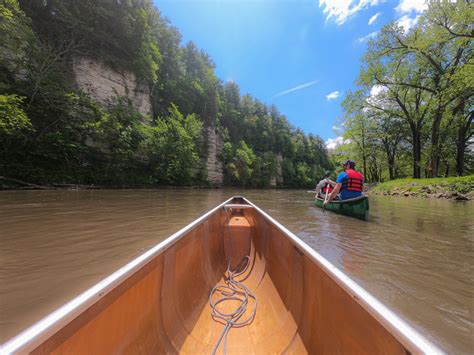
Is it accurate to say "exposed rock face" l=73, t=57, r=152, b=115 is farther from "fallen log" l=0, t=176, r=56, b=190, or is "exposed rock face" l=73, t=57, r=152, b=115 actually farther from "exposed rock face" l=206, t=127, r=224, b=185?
"exposed rock face" l=206, t=127, r=224, b=185

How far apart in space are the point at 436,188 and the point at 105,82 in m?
27.1

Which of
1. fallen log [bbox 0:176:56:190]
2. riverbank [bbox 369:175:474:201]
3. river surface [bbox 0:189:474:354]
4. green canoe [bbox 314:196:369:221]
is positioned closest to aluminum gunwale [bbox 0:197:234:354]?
river surface [bbox 0:189:474:354]

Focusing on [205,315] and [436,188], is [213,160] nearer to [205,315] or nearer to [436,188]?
[436,188]

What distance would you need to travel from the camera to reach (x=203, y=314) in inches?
84.0

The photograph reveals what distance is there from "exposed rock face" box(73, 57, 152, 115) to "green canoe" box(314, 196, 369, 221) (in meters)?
19.8

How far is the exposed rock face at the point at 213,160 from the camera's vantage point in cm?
3127

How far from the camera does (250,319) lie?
2.09m

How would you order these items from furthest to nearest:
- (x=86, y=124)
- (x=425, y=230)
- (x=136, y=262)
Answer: (x=86, y=124) → (x=425, y=230) → (x=136, y=262)

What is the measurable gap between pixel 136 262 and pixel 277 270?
1719mm

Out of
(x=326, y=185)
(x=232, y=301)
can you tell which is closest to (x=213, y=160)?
(x=326, y=185)

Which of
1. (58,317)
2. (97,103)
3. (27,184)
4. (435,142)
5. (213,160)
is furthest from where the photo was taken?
(213,160)

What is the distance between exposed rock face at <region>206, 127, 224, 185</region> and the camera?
31266mm

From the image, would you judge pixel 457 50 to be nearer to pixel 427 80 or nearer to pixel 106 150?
pixel 427 80

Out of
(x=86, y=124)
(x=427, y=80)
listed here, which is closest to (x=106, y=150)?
(x=86, y=124)
